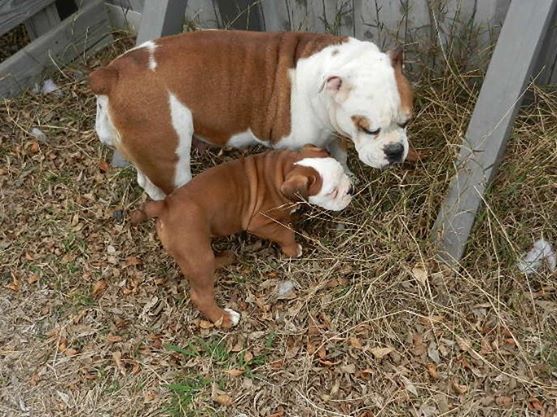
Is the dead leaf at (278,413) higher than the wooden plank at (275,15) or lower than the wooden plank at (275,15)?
lower

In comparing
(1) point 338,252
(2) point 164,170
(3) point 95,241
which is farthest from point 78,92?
(1) point 338,252

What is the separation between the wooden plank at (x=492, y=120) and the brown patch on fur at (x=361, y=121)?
0.48m

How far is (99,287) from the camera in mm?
3660

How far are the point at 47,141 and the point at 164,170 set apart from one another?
141 centimetres

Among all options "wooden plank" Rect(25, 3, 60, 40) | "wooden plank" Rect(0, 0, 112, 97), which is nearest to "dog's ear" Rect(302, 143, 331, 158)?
"wooden plank" Rect(0, 0, 112, 97)

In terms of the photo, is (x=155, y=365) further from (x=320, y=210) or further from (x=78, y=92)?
(x=78, y=92)

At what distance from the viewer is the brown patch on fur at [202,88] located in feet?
10.4

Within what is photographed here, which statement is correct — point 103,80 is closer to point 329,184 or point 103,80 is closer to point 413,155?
point 329,184

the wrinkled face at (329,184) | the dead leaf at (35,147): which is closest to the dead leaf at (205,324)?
the wrinkled face at (329,184)

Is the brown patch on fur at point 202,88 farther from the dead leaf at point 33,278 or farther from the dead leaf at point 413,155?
the dead leaf at point 33,278

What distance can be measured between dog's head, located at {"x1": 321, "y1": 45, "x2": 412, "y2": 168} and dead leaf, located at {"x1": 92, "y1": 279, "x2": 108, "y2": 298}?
1.54m

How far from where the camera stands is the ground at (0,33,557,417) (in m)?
3.14

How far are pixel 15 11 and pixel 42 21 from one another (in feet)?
1.13

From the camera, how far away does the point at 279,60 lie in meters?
3.39
